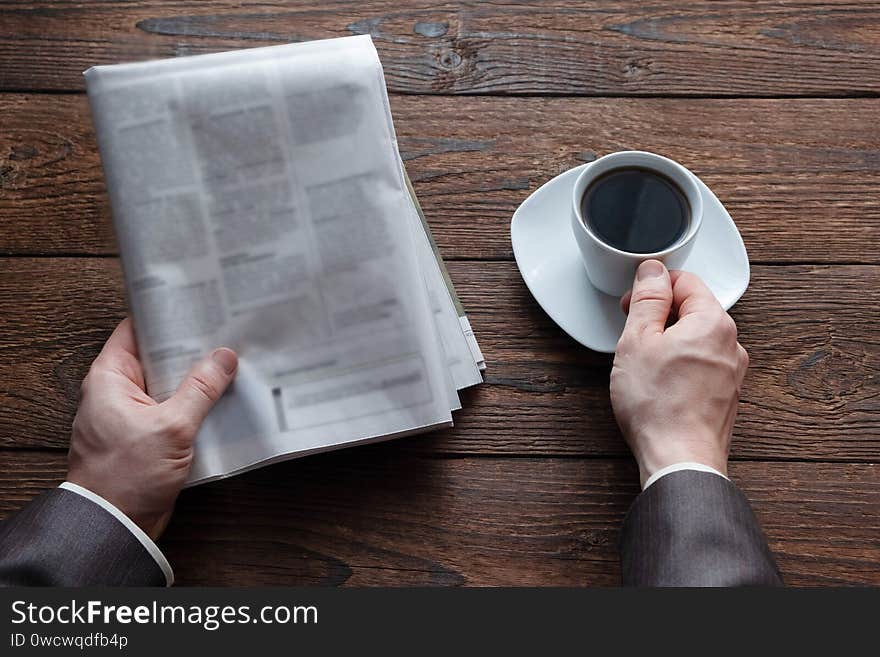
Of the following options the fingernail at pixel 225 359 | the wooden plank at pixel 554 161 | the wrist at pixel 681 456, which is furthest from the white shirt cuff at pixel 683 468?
the fingernail at pixel 225 359

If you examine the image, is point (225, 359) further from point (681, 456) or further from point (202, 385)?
point (681, 456)

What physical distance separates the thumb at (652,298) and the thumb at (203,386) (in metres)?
0.31

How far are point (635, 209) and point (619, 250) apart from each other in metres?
0.04

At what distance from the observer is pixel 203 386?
612 millimetres

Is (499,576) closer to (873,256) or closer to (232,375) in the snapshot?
(232,375)

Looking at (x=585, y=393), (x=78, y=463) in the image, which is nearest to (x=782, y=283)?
(x=585, y=393)

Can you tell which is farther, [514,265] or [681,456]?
[514,265]

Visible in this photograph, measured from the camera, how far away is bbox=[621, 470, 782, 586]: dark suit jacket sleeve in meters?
0.54

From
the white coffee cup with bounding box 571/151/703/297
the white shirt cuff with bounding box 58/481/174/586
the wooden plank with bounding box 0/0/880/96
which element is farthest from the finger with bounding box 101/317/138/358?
the white coffee cup with bounding box 571/151/703/297

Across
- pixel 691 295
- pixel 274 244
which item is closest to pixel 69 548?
pixel 274 244

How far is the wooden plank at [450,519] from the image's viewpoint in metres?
0.65

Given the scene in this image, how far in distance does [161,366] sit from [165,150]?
167 mm

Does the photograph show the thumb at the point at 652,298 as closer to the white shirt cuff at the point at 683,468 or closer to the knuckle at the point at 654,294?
the knuckle at the point at 654,294

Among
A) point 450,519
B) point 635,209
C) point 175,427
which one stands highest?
point 635,209
